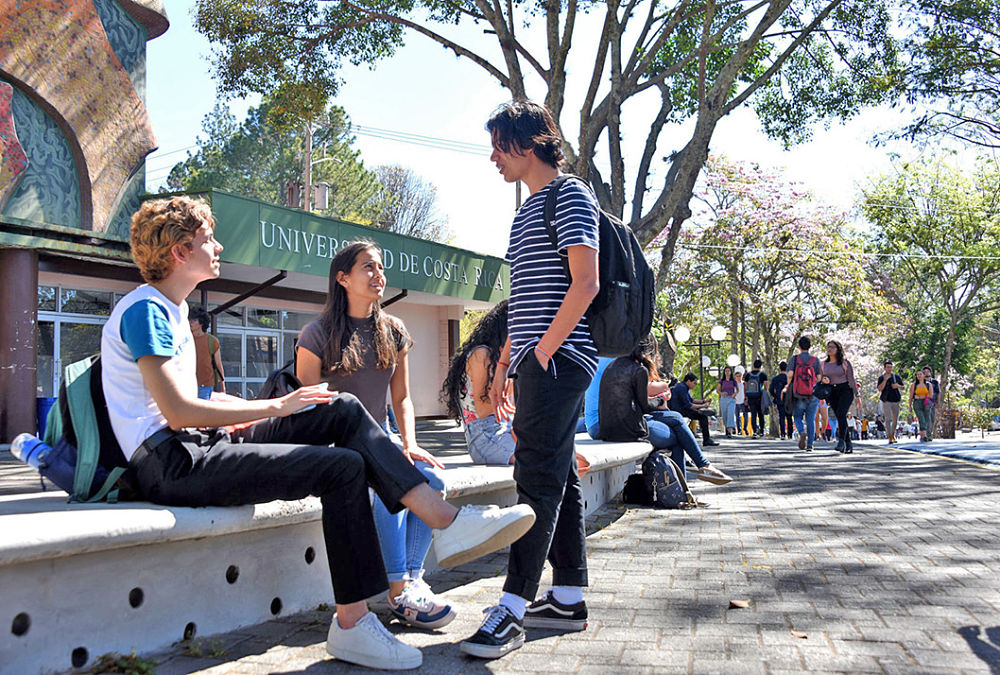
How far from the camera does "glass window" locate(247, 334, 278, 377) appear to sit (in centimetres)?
1988

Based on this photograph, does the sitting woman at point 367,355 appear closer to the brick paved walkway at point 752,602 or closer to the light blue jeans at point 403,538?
the light blue jeans at point 403,538

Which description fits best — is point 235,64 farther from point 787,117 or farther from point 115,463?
point 115,463

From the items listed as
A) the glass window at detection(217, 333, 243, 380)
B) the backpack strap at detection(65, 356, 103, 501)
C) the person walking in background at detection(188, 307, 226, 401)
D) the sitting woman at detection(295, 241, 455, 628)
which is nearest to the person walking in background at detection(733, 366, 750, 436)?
the glass window at detection(217, 333, 243, 380)

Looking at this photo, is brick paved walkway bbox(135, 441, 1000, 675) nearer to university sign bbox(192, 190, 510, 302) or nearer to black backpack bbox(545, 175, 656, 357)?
black backpack bbox(545, 175, 656, 357)

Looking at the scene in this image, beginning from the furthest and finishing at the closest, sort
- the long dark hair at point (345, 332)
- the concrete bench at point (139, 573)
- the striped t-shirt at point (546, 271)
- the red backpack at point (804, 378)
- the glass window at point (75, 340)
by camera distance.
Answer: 1. the glass window at point (75, 340)
2. the red backpack at point (804, 378)
3. the long dark hair at point (345, 332)
4. the striped t-shirt at point (546, 271)
5. the concrete bench at point (139, 573)

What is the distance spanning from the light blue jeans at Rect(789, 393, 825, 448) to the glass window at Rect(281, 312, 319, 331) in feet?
36.9

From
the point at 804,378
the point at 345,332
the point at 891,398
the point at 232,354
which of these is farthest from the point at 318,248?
the point at 345,332

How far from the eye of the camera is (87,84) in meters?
16.3

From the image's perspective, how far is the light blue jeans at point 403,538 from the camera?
341 centimetres

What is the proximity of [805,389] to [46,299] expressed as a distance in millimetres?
13460

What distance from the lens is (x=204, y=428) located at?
2971 mm

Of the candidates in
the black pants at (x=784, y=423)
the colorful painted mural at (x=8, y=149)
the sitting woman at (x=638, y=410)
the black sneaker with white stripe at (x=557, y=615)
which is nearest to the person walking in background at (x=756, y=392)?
the black pants at (x=784, y=423)

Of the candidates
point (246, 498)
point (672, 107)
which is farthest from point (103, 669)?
point (672, 107)

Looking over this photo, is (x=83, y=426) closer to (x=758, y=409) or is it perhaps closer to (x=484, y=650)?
(x=484, y=650)
